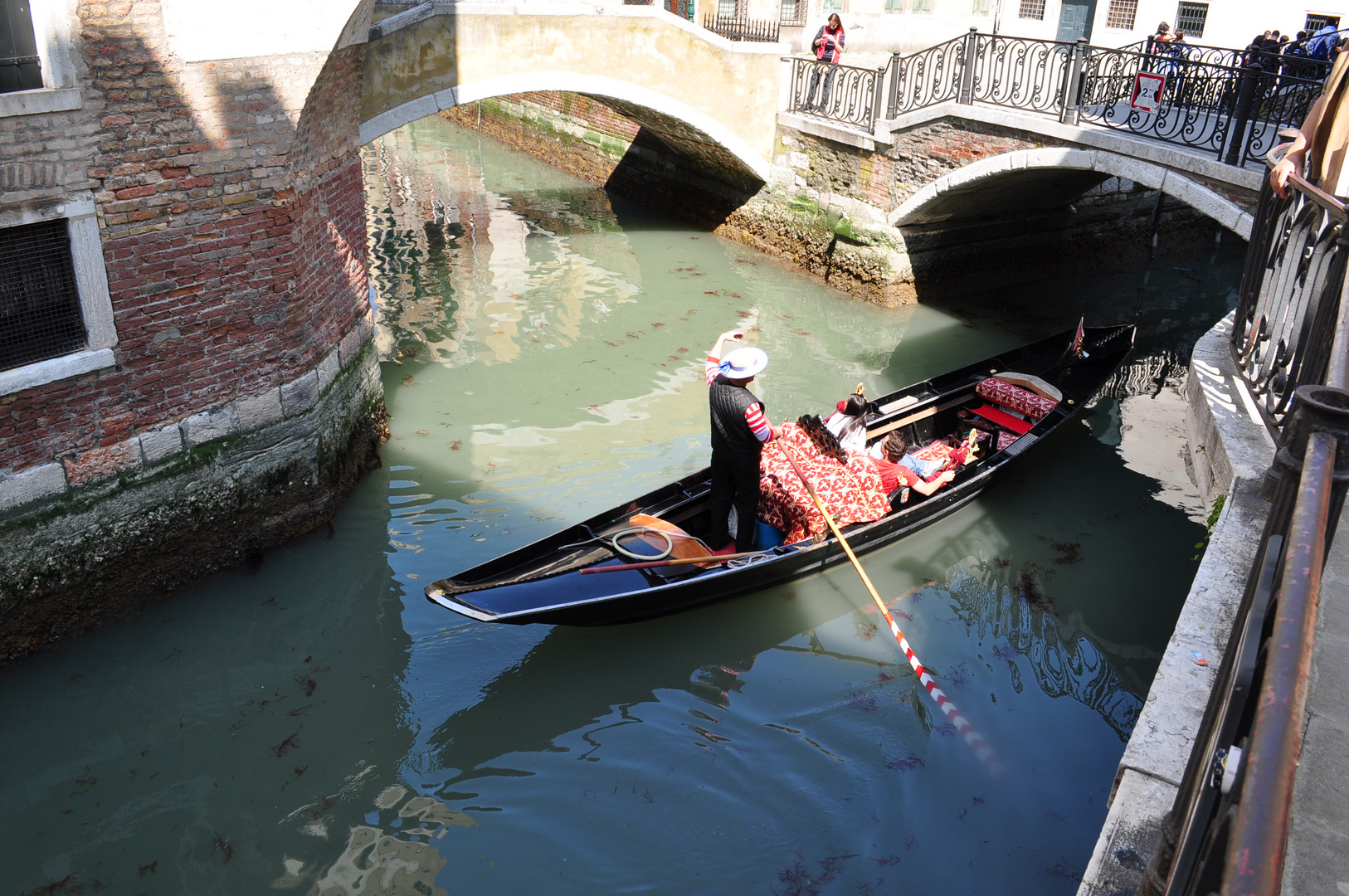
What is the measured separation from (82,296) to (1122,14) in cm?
1479

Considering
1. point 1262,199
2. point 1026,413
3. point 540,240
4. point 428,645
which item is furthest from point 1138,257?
point 428,645

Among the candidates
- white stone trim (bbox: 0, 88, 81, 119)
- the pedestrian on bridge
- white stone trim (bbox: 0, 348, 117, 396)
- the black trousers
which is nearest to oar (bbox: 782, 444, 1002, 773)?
the black trousers

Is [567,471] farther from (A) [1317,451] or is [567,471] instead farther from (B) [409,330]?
(A) [1317,451]

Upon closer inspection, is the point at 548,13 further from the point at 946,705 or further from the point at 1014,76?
the point at 946,705

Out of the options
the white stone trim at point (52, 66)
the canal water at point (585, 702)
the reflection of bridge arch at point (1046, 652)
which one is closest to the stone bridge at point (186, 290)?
the white stone trim at point (52, 66)

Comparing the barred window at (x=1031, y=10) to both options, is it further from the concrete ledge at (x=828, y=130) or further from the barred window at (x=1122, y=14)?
the concrete ledge at (x=828, y=130)

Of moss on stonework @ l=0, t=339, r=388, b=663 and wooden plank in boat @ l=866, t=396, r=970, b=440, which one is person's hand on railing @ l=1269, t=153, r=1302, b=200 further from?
moss on stonework @ l=0, t=339, r=388, b=663

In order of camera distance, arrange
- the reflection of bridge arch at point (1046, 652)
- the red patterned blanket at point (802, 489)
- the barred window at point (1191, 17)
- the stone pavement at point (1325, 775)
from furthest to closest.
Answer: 1. the barred window at point (1191, 17)
2. the red patterned blanket at point (802, 489)
3. the reflection of bridge arch at point (1046, 652)
4. the stone pavement at point (1325, 775)

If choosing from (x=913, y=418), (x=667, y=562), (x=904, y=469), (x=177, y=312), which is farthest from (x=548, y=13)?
(x=667, y=562)

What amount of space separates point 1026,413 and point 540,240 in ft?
20.4

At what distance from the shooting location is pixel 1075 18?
48.1 ft

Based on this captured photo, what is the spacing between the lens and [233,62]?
4320 mm

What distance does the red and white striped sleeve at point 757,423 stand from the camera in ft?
13.9

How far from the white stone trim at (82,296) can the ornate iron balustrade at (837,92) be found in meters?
6.98
